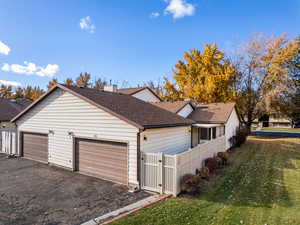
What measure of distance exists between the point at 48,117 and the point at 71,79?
3750 cm

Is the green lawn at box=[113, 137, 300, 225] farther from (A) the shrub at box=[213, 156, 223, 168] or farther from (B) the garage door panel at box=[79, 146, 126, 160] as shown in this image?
(B) the garage door panel at box=[79, 146, 126, 160]

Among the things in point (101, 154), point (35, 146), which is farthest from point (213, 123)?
point (35, 146)

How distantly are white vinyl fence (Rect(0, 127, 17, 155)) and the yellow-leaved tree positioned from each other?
65.1ft

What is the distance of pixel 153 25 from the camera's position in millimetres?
17188

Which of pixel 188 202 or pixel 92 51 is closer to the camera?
pixel 188 202

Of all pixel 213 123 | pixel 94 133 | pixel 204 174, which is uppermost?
pixel 213 123

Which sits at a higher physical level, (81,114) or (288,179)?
(81,114)

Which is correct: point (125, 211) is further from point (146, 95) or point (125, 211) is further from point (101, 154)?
point (146, 95)

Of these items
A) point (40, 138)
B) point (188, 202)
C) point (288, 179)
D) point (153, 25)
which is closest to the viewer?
point (188, 202)

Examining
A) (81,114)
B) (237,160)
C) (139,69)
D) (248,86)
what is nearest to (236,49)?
(248,86)

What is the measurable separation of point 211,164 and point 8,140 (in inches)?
567

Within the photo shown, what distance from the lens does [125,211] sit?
5.31m

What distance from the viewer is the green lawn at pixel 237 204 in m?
4.84

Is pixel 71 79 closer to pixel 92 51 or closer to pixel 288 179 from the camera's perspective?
pixel 92 51
